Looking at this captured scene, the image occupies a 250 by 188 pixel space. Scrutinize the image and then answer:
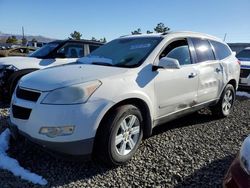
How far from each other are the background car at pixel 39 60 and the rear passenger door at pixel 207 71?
11.5 feet

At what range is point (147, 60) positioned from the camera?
13.5 feet

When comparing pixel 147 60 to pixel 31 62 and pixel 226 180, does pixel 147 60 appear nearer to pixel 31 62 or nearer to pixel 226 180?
pixel 226 180

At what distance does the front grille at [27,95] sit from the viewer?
3436 mm

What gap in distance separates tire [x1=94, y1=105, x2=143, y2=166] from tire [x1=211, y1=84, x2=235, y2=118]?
8.92ft

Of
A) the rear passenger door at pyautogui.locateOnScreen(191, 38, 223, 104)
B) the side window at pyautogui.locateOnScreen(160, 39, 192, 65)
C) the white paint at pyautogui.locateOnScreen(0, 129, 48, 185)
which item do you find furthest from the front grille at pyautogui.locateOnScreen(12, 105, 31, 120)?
the rear passenger door at pyautogui.locateOnScreen(191, 38, 223, 104)

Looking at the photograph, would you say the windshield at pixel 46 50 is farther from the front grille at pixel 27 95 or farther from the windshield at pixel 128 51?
the front grille at pixel 27 95

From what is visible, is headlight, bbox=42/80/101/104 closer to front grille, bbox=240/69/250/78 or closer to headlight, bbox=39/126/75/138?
headlight, bbox=39/126/75/138

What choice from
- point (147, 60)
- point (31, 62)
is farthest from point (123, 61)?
point (31, 62)

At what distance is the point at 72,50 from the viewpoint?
7.89 metres

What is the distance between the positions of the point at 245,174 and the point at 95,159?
193cm

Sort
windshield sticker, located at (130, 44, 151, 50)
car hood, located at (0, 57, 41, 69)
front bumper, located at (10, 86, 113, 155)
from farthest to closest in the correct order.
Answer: car hood, located at (0, 57, 41, 69) < windshield sticker, located at (130, 44, 151, 50) < front bumper, located at (10, 86, 113, 155)

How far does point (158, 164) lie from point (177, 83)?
135 cm

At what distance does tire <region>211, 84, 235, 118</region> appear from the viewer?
6017 mm

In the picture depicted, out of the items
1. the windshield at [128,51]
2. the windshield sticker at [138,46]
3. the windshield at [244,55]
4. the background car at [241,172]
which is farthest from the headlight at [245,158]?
the windshield at [244,55]
